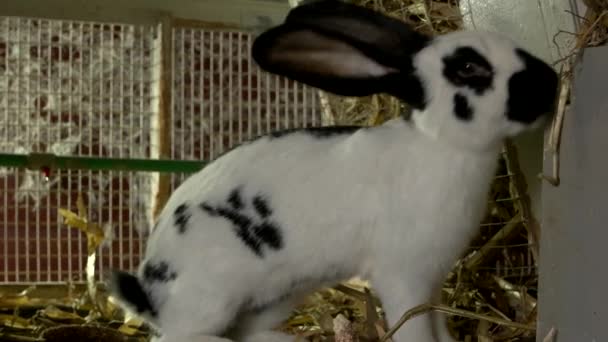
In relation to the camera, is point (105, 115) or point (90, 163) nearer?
point (90, 163)

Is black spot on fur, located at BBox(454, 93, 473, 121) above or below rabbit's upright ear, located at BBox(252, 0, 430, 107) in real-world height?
below

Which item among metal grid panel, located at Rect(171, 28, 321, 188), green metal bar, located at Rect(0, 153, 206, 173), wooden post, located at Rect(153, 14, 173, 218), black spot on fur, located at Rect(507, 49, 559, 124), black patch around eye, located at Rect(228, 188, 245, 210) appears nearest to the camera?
black spot on fur, located at Rect(507, 49, 559, 124)

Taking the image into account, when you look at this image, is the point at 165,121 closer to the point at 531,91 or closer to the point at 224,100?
the point at 224,100

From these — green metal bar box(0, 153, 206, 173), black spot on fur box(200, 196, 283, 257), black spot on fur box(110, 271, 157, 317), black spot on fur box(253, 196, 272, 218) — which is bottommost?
black spot on fur box(110, 271, 157, 317)

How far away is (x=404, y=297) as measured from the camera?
0.98 m

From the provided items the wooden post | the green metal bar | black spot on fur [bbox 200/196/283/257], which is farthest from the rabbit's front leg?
the wooden post

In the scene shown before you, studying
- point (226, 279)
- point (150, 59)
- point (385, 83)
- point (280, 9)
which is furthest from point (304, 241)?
point (150, 59)

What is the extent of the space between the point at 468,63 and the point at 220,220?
13.8 inches

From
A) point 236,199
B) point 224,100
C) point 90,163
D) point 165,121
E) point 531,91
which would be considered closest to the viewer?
point 531,91

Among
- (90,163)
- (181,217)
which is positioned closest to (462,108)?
(181,217)

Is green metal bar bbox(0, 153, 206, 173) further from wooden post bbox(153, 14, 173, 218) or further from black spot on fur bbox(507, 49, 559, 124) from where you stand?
black spot on fur bbox(507, 49, 559, 124)

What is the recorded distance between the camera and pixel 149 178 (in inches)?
81.4

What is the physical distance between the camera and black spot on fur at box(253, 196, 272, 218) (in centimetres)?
101

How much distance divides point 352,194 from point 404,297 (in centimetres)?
14
